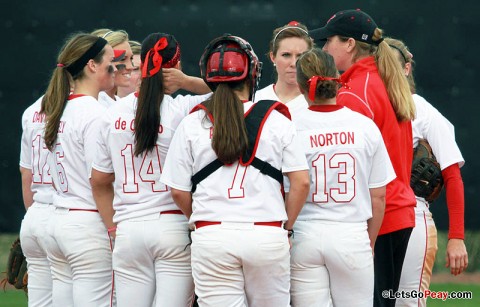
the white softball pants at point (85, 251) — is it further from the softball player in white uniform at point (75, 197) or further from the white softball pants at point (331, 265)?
the white softball pants at point (331, 265)

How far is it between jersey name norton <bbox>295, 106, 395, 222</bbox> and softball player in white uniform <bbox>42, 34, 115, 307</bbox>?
1.07m

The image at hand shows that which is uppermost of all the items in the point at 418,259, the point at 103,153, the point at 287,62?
the point at 287,62

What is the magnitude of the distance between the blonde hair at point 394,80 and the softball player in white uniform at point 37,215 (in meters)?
1.70

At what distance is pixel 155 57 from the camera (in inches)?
168

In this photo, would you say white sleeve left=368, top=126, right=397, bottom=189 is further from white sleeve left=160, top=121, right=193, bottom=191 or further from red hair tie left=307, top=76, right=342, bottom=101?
white sleeve left=160, top=121, right=193, bottom=191

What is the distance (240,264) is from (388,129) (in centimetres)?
104

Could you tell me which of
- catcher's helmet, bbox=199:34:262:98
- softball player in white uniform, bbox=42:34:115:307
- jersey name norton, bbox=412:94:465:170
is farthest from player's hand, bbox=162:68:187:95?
jersey name norton, bbox=412:94:465:170

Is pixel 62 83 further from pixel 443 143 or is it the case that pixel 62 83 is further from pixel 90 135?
pixel 443 143

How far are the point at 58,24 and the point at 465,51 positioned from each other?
322cm

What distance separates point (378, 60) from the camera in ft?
14.7

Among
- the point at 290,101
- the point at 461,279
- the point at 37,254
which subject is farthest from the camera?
the point at 461,279

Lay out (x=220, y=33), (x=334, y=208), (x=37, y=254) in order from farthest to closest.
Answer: (x=220, y=33) < (x=37, y=254) < (x=334, y=208)

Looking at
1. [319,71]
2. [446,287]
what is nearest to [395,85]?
[319,71]

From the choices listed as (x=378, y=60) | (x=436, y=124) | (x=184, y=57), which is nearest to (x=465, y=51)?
(x=184, y=57)
